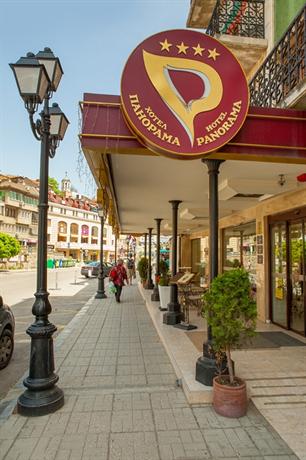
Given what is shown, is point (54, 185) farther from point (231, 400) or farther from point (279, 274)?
point (231, 400)

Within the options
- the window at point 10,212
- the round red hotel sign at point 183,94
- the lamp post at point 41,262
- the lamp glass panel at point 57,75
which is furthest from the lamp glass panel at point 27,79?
the window at point 10,212

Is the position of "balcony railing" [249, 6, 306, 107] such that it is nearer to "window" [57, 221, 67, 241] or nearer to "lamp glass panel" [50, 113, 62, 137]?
"lamp glass panel" [50, 113, 62, 137]

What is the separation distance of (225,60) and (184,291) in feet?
19.9

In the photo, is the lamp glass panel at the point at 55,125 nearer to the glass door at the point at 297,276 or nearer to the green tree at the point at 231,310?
the green tree at the point at 231,310

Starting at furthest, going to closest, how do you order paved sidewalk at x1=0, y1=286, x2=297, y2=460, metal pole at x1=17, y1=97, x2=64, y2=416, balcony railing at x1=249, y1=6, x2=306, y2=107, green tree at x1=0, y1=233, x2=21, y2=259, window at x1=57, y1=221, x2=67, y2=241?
window at x1=57, y1=221, x2=67, y2=241, green tree at x1=0, y1=233, x2=21, y2=259, balcony railing at x1=249, y1=6, x2=306, y2=107, metal pole at x1=17, y1=97, x2=64, y2=416, paved sidewalk at x1=0, y1=286, x2=297, y2=460

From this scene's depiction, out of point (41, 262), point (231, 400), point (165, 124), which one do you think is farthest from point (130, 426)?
point (165, 124)

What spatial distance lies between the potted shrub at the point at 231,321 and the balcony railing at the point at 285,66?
2.92m

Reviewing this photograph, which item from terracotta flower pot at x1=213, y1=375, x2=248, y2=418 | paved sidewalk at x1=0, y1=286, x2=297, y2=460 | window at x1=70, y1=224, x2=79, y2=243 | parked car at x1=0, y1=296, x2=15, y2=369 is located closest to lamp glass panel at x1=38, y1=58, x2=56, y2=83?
parked car at x1=0, y1=296, x2=15, y2=369

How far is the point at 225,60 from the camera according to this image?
421cm

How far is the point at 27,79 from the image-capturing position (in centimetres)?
369

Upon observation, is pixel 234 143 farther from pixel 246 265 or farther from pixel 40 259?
pixel 246 265

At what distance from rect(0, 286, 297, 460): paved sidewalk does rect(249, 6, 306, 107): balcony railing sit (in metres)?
4.47

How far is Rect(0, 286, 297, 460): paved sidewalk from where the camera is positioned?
9.81 feet

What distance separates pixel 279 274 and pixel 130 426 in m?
5.72
